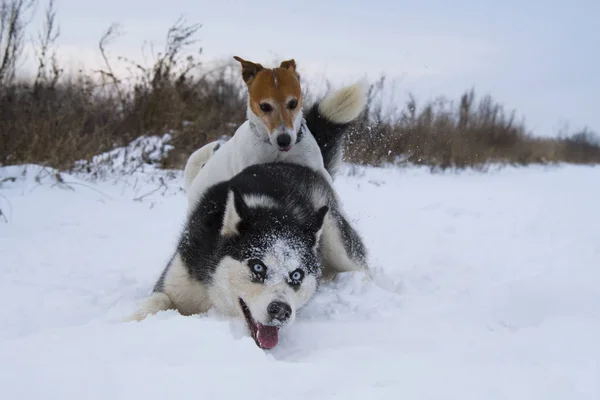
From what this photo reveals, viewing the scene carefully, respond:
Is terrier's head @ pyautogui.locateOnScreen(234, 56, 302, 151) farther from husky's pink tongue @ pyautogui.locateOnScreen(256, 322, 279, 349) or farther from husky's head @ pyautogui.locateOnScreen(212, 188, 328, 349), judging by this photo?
husky's pink tongue @ pyautogui.locateOnScreen(256, 322, 279, 349)

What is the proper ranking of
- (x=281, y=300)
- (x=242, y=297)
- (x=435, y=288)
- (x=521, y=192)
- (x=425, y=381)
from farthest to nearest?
(x=521, y=192), (x=435, y=288), (x=242, y=297), (x=281, y=300), (x=425, y=381)

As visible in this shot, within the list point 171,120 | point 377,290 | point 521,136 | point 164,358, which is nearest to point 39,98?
point 171,120

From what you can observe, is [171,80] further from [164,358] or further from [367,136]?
[164,358]

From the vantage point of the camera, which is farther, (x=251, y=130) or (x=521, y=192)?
(x=521, y=192)

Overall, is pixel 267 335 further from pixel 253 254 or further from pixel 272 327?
pixel 253 254

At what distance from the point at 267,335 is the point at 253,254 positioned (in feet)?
1.28

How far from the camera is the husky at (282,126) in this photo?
4.12 metres

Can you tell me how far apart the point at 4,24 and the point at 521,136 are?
52.2 feet

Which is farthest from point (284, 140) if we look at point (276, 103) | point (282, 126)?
point (276, 103)

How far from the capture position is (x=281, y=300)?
2363 millimetres

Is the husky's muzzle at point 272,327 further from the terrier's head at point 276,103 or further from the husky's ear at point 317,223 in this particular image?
the terrier's head at point 276,103

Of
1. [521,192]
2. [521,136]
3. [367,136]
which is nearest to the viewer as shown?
[367,136]

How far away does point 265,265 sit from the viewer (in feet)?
8.28

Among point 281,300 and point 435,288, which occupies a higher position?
point 281,300
